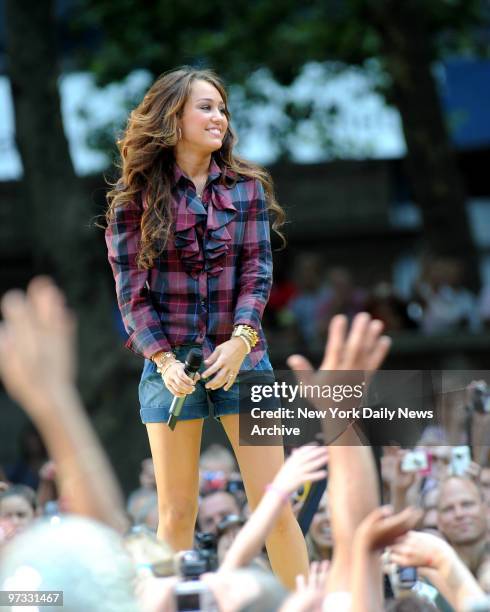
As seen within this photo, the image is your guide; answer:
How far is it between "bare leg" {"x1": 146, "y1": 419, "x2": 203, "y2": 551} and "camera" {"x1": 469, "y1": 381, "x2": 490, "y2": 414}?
3.54ft

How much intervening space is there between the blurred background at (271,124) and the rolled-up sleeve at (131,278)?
233 inches

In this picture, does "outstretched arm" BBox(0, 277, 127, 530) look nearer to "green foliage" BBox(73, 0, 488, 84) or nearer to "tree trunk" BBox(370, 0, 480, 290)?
"tree trunk" BBox(370, 0, 480, 290)

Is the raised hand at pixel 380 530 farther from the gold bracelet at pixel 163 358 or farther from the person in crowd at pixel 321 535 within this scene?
the person in crowd at pixel 321 535

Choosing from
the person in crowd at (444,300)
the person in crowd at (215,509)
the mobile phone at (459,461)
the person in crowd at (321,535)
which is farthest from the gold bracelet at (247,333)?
the person in crowd at (444,300)

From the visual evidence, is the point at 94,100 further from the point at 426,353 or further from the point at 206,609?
the point at 206,609

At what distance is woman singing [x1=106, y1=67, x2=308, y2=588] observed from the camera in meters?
4.77

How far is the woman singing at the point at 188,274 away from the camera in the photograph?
15.6 feet

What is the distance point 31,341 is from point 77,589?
27.6 inches

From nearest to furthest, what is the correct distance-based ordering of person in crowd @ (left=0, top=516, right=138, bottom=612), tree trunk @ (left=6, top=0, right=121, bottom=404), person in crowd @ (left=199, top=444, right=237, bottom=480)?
1. person in crowd @ (left=0, top=516, right=138, bottom=612)
2. person in crowd @ (left=199, top=444, right=237, bottom=480)
3. tree trunk @ (left=6, top=0, right=121, bottom=404)

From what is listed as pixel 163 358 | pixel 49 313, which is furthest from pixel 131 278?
pixel 49 313

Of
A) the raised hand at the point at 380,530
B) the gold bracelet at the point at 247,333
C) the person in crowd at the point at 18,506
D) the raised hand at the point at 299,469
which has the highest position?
the gold bracelet at the point at 247,333

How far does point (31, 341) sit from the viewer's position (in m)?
3.50

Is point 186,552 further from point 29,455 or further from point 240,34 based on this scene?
point 240,34

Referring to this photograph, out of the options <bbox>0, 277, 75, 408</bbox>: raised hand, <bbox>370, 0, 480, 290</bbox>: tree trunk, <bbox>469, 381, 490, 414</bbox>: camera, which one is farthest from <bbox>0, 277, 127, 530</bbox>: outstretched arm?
<bbox>370, 0, 480, 290</bbox>: tree trunk
